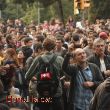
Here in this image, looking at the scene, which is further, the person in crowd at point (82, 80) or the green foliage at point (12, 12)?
the green foliage at point (12, 12)

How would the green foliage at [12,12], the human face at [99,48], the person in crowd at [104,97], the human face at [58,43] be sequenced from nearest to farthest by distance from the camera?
1. the person in crowd at [104,97]
2. the human face at [99,48]
3. the human face at [58,43]
4. the green foliage at [12,12]

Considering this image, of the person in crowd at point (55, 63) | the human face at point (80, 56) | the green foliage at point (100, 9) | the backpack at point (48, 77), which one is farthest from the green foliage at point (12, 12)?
the human face at point (80, 56)

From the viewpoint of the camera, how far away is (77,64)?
10000 millimetres

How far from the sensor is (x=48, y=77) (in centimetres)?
1056

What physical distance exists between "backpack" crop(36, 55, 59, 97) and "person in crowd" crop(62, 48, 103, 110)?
0.59m

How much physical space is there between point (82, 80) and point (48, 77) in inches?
32.4

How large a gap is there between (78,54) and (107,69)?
5.45ft

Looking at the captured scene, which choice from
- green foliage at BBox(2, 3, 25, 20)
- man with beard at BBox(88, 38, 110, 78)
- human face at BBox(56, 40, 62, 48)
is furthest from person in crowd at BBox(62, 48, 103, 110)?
green foliage at BBox(2, 3, 25, 20)

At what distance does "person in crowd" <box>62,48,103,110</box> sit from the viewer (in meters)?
9.86

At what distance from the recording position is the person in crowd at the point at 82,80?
986cm

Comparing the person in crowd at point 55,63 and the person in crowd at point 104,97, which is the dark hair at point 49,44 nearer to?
the person in crowd at point 55,63

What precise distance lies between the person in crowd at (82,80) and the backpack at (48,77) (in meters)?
0.59

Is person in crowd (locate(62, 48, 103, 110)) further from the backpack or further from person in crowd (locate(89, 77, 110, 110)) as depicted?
person in crowd (locate(89, 77, 110, 110))

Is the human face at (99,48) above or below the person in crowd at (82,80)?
above
